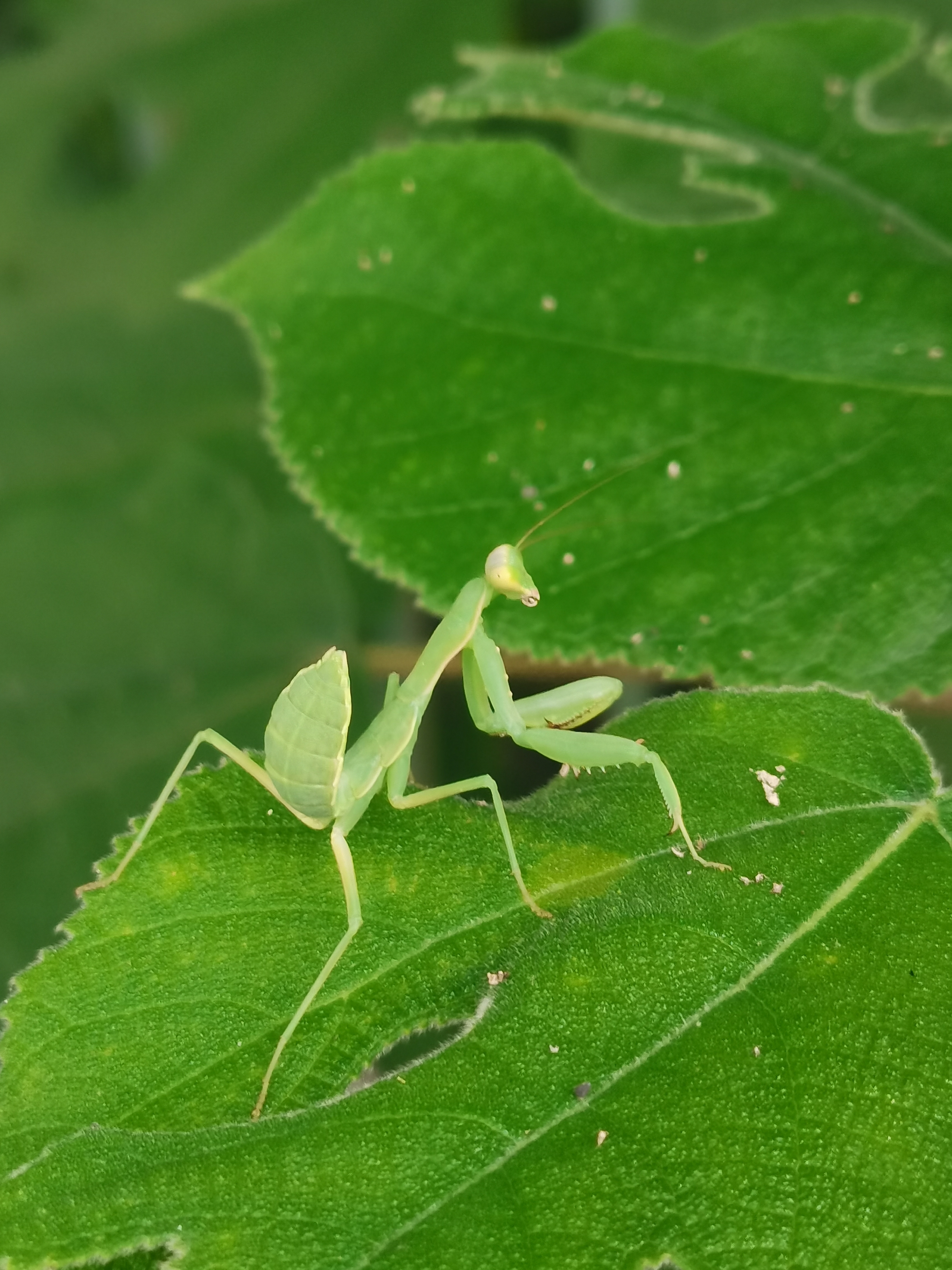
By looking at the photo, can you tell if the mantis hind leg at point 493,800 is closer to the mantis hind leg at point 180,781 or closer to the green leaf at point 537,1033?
the green leaf at point 537,1033

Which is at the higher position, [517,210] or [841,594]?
[517,210]

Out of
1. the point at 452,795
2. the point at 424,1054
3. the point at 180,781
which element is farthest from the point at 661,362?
the point at 424,1054

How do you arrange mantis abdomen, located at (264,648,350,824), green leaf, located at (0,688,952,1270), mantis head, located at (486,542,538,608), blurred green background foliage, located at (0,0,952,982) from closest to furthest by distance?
green leaf, located at (0,688,952,1270), mantis abdomen, located at (264,648,350,824), mantis head, located at (486,542,538,608), blurred green background foliage, located at (0,0,952,982)

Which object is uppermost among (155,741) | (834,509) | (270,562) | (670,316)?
(670,316)

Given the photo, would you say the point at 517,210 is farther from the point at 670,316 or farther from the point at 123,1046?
the point at 123,1046

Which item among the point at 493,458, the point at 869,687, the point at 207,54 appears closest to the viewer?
the point at 869,687

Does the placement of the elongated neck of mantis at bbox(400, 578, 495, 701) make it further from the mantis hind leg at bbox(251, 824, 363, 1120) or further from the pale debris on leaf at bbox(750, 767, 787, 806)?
the pale debris on leaf at bbox(750, 767, 787, 806)

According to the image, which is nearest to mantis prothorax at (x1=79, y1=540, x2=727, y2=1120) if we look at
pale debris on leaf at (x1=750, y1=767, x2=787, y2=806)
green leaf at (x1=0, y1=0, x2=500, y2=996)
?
pale debris on leaf at (x1=750, y1=767, x2=787, y2=806)

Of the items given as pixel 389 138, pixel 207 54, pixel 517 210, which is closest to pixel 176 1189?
pixel 517 210
